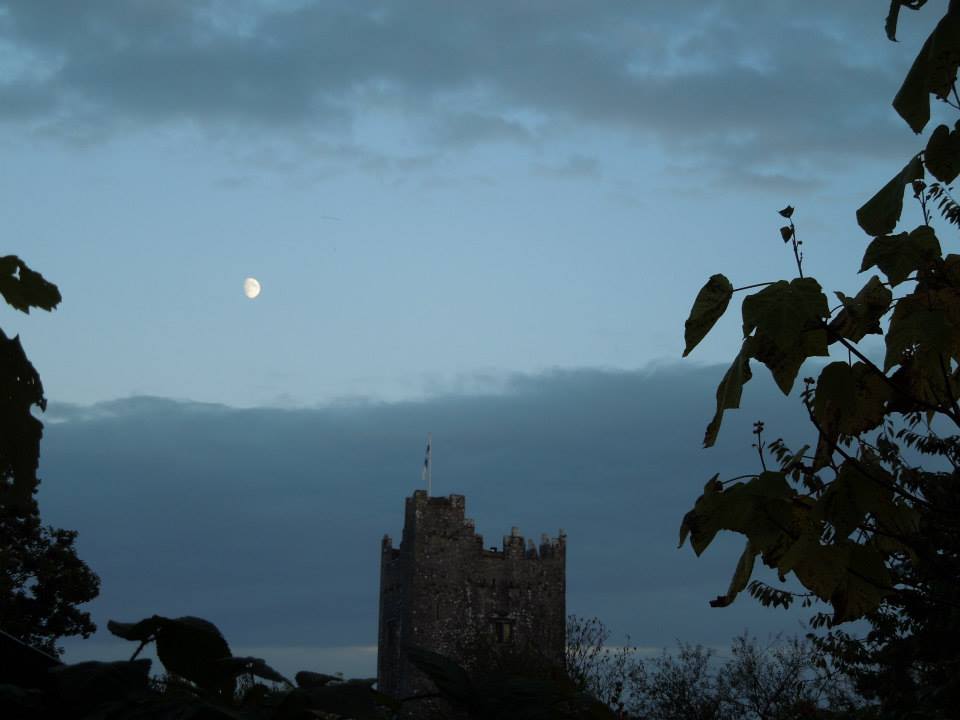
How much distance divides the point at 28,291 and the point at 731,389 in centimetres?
156

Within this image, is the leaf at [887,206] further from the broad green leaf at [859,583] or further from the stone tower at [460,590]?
the stone tower at [460,590]

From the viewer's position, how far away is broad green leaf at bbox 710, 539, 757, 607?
263 cm

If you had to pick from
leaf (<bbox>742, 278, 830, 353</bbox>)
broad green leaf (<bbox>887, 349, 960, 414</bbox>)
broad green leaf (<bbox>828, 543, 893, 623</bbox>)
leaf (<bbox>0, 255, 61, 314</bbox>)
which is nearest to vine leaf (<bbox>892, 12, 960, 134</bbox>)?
leaf (<bbox>742, 278, 830, 353</bbox>)

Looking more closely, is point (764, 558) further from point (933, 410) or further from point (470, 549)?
point (470, 549)

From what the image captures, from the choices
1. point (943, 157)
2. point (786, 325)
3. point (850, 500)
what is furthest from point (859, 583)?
point (943, 157)

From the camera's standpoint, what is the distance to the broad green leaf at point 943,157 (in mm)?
2584

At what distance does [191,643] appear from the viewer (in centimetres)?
120

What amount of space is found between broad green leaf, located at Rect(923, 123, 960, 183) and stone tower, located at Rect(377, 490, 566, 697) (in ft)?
150

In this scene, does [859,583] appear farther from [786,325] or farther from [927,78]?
[927,78]

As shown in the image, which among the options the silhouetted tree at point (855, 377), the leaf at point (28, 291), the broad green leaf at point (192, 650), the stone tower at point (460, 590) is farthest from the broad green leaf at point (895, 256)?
the stone tower at point (460, 590)

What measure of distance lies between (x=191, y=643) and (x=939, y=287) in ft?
7.46

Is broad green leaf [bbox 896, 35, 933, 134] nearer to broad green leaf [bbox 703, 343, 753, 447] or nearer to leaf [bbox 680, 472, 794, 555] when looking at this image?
broad green leaf [bbox 703, 343, 753, 447]

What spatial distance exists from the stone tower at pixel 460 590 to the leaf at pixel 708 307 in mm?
45438

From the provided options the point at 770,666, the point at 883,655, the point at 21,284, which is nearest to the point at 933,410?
the point at 21,284
